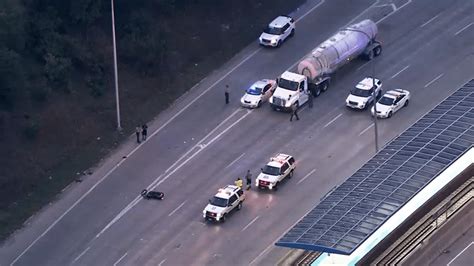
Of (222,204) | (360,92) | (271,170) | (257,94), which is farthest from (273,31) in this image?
(222,204)

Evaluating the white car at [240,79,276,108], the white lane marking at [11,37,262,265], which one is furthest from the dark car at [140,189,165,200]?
the white car at [240,79,276,108]

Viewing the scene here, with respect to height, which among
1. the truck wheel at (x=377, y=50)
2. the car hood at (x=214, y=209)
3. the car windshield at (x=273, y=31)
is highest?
the car windshield at (x=273, y=31)

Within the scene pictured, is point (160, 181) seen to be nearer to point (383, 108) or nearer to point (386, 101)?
point (383, 108)

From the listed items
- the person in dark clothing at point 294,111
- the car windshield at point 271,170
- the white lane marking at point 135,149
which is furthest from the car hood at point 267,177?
the white lane marking at point 135,149

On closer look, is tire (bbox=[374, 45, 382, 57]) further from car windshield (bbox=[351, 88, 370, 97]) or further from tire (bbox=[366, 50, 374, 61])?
car windshield (bbox=[351, 88, 370, 97])

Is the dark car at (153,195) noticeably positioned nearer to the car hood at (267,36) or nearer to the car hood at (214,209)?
the car hood at (214,209)
